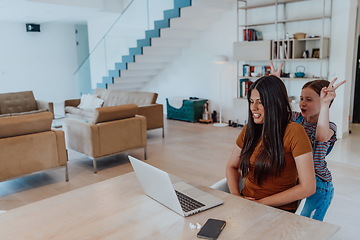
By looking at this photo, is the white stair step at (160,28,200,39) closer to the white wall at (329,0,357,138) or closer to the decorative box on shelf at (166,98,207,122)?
the decorative box on shelf at (166,98,207,122)

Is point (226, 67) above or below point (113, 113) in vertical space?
above

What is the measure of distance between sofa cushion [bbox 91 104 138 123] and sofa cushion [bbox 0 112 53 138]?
638 millimetres

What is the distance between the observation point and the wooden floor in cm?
329

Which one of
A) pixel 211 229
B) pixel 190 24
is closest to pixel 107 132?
pixel 211 229

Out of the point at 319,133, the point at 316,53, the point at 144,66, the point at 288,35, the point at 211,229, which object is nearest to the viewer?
the point at 211,229

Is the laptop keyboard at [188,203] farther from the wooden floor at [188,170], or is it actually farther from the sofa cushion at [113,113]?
the sofa cushion at [113,113]

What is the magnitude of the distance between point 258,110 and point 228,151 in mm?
3501

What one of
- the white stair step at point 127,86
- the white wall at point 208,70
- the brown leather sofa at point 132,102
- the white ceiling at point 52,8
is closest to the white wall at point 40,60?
the white ceiling at point 52,8

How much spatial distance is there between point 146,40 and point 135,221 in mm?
6323

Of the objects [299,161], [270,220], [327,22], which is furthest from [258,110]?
[327,22]

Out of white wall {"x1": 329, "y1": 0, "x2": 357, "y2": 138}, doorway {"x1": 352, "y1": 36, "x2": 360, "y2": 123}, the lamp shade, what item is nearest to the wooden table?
white wall {"x1": 329, "y1": 0, "x2": 357, "y2": 138}

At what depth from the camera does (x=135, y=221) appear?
148 cm

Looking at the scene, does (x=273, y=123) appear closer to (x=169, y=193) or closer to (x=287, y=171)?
(x=287, y=171)

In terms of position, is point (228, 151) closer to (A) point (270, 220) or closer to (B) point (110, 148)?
(B) point (110, 148)
